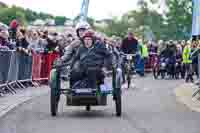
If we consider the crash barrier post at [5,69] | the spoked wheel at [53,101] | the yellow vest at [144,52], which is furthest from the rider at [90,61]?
the yellow vest at [144,52]

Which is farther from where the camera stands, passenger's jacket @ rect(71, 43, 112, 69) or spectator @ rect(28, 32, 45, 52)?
spectator @ rect(28, 32, 45, 52)

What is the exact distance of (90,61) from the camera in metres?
14.7

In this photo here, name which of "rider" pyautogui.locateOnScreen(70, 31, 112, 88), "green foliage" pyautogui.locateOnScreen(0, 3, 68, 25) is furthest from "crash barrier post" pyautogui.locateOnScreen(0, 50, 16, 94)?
"green foliage" pyautogui.locateOnScreen(0, 3, 68, 25)

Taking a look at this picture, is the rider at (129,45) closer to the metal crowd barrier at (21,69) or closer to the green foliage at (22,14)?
the metal crowd barrier at (21,69)

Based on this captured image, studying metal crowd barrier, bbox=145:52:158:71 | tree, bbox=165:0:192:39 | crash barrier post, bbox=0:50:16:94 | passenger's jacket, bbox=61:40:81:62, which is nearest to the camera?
passenger's jacket, bbox=61:40:81:62

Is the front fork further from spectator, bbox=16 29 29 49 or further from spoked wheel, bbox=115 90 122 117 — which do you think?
spectator, bbox=16 29 29 49

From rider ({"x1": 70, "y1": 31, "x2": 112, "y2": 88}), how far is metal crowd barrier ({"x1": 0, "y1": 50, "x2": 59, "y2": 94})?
5.47 metres

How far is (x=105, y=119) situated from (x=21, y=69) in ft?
32.9

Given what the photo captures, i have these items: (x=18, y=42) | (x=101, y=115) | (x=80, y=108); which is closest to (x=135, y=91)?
(x=18, y=42)

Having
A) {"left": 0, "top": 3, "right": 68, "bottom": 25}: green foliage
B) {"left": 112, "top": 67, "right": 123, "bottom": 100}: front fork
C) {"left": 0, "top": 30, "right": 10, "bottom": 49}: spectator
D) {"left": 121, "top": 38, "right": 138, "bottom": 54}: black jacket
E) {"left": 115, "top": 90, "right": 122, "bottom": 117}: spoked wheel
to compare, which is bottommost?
{"left": 115, "top": 90, "right": 122, "bottom": 117}: spoked wheel

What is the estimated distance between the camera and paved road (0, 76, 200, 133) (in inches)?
484

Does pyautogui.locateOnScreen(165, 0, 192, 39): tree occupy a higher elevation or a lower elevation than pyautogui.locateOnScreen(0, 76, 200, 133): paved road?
higher

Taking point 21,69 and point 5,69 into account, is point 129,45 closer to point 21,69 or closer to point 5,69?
point 21,69

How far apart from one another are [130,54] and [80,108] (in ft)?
28.1
